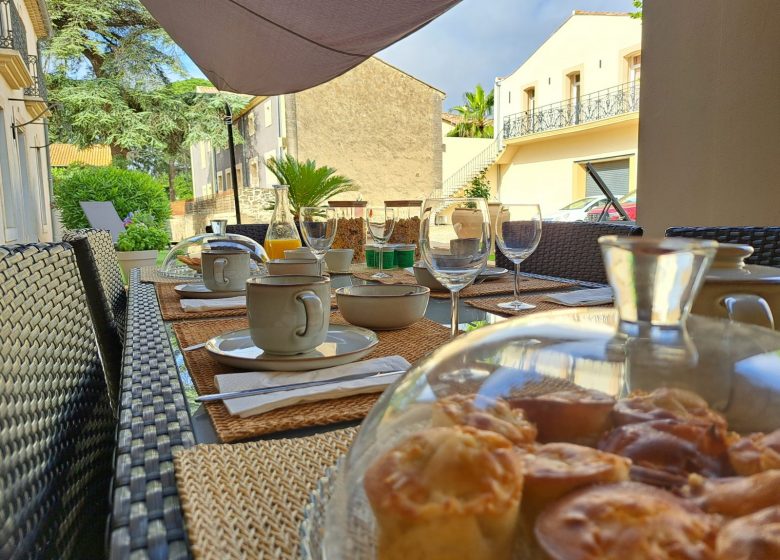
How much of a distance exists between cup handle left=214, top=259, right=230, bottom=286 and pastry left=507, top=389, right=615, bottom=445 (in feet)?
3.33

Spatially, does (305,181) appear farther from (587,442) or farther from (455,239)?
(587,442)

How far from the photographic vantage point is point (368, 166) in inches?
597

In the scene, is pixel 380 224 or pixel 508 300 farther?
pixel 380 224

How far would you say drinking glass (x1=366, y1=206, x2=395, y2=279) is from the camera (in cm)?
152

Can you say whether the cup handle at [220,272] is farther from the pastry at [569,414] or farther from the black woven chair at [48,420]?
the pastry at [569,414]

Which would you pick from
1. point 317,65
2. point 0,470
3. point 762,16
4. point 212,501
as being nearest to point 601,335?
point 212,501

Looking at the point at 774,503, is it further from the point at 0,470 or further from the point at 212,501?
the point at 0,470

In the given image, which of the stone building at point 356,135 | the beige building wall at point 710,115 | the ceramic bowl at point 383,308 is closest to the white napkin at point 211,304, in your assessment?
the ceramic bowl at point 383,308

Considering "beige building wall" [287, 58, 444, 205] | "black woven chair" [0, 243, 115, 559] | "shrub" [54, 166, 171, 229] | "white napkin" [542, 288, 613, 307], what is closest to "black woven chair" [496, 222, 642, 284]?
"white napkin" [542, 288, 613, 307]

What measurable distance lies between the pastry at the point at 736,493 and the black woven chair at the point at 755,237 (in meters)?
1.16

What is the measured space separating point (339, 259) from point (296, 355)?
1.06 m

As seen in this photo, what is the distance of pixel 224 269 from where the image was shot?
47.5 inches

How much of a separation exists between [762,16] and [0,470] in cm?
305

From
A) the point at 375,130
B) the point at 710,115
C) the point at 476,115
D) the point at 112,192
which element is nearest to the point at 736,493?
the point at 710,115
